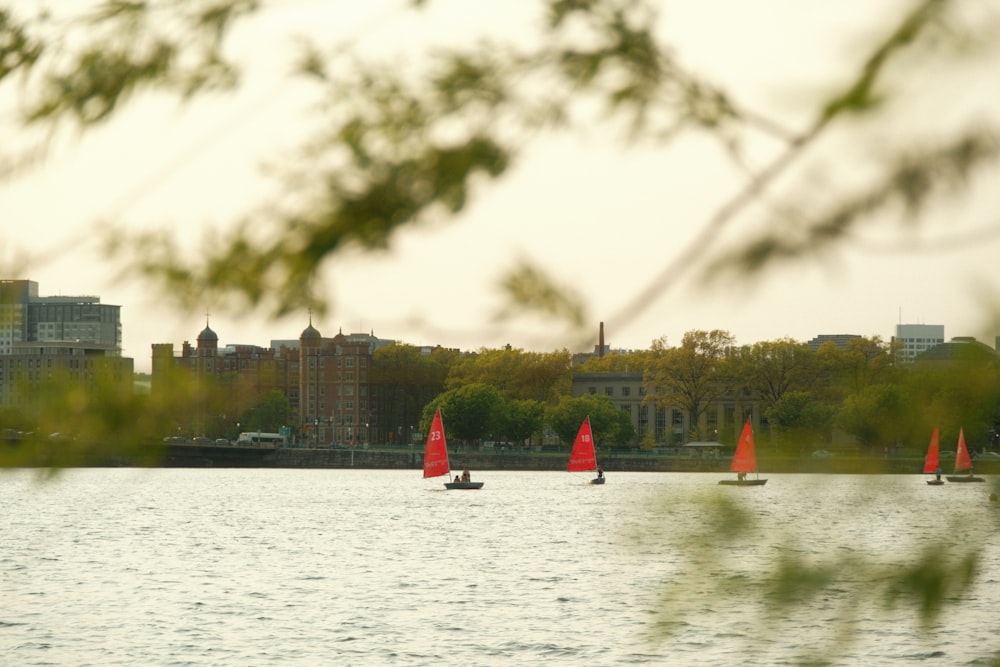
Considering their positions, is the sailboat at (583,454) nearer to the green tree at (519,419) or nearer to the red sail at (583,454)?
the red sail at (583,454)

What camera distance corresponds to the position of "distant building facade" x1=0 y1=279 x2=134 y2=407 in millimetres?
3637

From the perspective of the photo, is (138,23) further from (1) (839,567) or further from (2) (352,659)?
(2) (352,659)

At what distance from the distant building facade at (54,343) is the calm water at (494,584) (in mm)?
332

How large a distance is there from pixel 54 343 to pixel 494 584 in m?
32.0

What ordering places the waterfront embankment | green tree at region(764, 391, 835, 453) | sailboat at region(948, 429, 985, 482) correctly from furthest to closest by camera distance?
1. the waterfront embankment
2. sailboat at region(948, 429, 985, 482)
3. green tree at region(764, 391, 835, 453)

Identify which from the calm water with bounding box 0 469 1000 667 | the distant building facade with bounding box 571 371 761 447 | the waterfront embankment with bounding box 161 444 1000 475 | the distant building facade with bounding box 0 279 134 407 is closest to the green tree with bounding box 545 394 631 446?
the waterfront embankment with bounding box 161 444 1000 475

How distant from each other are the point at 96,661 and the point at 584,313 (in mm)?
21681

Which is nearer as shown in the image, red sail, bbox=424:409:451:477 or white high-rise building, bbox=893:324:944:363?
white high-rise building, bbox=893:324:944:363

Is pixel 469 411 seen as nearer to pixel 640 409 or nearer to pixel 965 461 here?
pixel 640 409

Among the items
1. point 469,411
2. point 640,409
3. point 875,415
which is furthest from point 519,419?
point 875,415

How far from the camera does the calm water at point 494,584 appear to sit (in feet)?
10.7

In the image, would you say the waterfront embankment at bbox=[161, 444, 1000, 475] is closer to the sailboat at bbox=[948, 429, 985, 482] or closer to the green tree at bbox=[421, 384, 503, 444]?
the green tree at bbox=[421, 384, 503, 444]

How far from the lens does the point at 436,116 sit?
3697 millimetres

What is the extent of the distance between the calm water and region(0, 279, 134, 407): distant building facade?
33 centimetres
